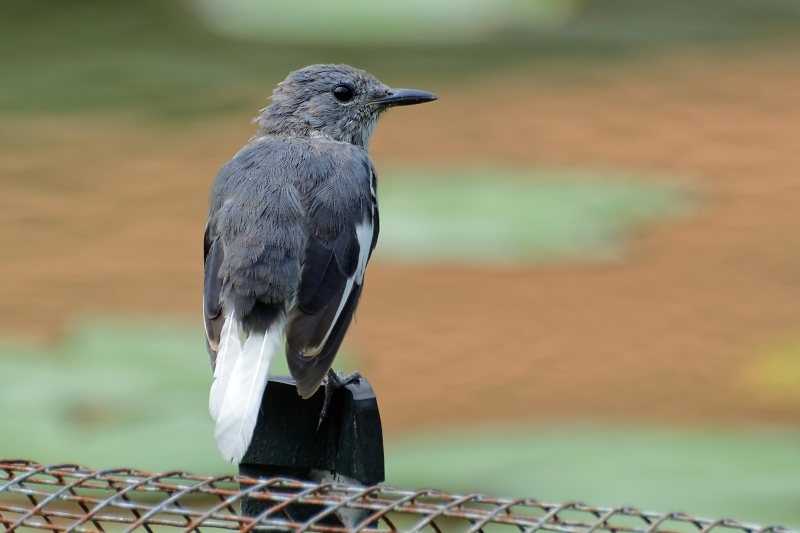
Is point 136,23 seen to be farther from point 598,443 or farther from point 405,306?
point 598,443

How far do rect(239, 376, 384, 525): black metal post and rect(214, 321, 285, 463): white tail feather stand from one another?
0.06 meters

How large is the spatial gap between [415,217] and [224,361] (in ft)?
14.6

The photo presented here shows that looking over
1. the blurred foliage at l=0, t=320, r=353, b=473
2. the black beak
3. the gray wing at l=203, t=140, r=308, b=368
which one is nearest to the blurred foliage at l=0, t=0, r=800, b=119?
the blurred foliage at l=0, t=320, r=353, b=473

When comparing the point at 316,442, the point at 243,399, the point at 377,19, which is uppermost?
the point at 377,19

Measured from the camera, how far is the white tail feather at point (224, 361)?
10.3 ft

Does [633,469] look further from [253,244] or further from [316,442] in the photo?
[316,442]

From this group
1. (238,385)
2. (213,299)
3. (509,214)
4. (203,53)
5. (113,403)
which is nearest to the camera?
(238,385)

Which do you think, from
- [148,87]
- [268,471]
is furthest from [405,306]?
[268,471]

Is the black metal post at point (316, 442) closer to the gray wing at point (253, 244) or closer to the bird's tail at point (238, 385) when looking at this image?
the bird's tail at point (238, 385)

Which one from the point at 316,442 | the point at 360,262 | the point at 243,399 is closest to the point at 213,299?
the point at 360,262

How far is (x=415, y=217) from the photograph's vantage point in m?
7.70

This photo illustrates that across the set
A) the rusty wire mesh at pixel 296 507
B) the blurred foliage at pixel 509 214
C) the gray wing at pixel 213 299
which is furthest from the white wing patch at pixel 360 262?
the blurred foliage at pixel 509 214

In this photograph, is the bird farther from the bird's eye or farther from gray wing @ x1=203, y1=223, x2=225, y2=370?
the bird's eye

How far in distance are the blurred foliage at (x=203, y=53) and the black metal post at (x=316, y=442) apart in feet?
25.2
